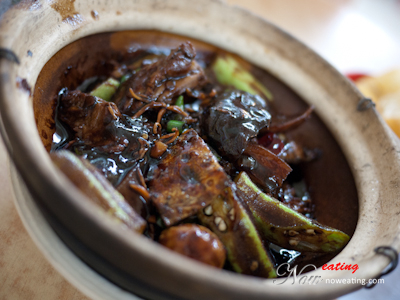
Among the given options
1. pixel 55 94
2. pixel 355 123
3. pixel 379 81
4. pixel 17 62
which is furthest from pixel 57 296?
pixel 379 81

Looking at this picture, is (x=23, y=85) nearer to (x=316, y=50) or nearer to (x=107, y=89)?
(x=107, y=89)

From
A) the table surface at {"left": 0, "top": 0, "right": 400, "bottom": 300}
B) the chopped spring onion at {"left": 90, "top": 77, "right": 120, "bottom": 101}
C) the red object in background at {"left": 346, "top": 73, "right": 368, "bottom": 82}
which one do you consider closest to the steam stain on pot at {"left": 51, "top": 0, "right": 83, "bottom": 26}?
the chopped spring onion at {"left": 90, "top": 77, "right": 120, "bottom": 101}

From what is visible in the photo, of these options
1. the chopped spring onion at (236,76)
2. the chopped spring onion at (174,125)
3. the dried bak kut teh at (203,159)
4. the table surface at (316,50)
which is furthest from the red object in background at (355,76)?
the chopped spring onion at (174,125)

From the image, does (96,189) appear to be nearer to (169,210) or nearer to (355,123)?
(169,210)

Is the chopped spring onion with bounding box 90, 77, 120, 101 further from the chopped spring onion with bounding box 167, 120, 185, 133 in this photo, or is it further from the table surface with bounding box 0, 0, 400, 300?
the table surface with bounding box 0, 0, 400, 300

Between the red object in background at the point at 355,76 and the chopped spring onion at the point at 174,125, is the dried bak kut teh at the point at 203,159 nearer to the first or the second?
the chopped spring onion at the point at 174,125
